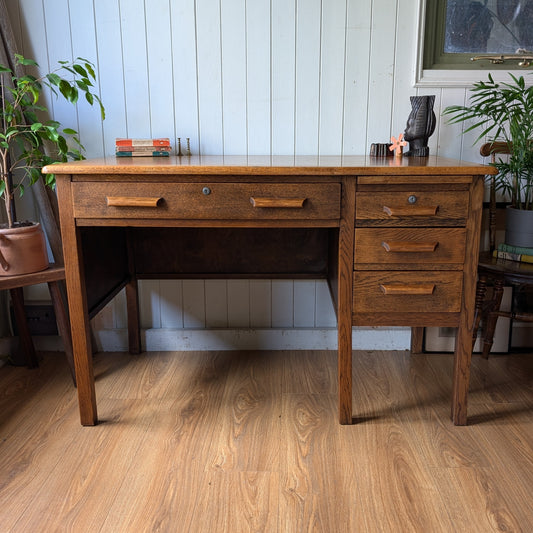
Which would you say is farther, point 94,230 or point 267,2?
point 267,2

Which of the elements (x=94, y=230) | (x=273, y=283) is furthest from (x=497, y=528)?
(x=94, y=230)

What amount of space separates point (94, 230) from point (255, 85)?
89cm

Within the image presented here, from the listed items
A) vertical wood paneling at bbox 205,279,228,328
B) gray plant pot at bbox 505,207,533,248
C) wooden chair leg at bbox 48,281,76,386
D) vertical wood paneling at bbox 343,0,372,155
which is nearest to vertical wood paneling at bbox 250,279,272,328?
vertical wood paneling at bbox 205,279,228,328

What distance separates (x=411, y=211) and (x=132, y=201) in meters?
0.84

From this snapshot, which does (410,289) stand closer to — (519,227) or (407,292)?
(407,292)

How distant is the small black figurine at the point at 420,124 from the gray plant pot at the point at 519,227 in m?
0.41

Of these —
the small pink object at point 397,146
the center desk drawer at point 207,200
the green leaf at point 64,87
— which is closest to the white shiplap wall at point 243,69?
the small pink object at point 397,146

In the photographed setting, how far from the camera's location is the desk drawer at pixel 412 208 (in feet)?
5.18

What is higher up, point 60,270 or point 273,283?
point 60,270

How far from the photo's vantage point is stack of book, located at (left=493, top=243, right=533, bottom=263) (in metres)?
2.03

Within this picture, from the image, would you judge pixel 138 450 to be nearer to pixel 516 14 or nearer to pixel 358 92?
pixel 358 92

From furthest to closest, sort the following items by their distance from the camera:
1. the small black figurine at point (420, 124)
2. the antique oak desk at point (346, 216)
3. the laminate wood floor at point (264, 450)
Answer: the small black figurine at point (420, 124) < the antique oak desk at point (346, 216) < the laminate wood floor at point (264, 450)

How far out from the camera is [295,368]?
2215 mm

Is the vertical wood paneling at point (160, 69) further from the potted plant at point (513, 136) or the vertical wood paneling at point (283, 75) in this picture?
the potted plant at point (513, 136)
